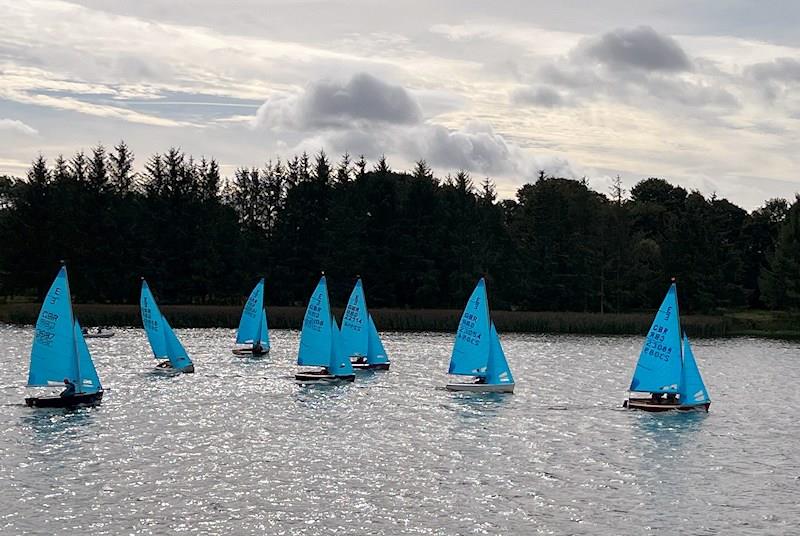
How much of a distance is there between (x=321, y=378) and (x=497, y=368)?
31.2 ft

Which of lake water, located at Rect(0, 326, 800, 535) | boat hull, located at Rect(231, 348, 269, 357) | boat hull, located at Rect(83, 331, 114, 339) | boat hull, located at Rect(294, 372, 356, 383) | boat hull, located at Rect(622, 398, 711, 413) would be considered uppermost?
boat hull, located at Rect(83, 331, 114, 339)

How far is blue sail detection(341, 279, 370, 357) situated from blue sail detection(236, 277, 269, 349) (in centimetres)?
1017

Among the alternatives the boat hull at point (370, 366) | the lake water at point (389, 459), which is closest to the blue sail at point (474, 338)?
the lake water at point (389, 459)

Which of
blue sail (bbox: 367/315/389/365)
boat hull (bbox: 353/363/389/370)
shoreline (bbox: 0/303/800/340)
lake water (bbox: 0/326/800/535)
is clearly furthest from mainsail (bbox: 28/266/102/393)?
shoreline (bbox: 0/303/800/340)

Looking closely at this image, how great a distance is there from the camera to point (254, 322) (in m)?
68.6

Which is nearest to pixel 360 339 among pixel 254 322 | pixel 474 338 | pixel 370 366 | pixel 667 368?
pixel 370 366

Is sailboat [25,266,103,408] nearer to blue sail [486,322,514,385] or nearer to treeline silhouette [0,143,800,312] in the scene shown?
blue sail [486,322,514,385]

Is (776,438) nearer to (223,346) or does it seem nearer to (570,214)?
(223,346)

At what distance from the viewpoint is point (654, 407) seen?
4391cm

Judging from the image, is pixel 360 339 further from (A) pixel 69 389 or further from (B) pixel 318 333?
(A) pixel 69 389

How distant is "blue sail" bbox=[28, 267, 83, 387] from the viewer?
135ft

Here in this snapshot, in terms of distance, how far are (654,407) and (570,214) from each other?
7730 cm

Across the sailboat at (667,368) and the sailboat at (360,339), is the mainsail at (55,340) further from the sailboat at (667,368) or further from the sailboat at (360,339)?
the sailboat at (667,368)

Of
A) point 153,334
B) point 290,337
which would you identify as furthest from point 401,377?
point 290,337
